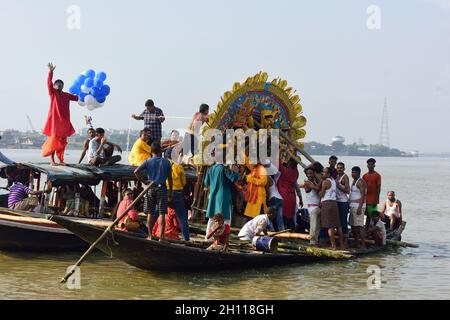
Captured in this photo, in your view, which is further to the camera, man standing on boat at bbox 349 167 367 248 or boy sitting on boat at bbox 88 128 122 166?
boy sitting on boat at bbox 88 128 122 166

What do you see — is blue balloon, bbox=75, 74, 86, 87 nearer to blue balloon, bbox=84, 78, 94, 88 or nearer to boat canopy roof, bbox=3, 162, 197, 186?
blue balloon, bbox=84, 78, 94, 88

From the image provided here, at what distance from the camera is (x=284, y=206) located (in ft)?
48.5

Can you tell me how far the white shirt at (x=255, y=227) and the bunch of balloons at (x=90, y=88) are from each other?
4483 millimetres

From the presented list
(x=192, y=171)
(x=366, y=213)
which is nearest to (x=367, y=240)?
(x=366, y=213)

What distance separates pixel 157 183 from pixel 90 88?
16.2 feet

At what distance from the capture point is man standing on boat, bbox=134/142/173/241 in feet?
38.4

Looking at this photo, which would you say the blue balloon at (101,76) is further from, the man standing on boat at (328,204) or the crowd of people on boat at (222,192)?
the man standing on boat at (328,204)

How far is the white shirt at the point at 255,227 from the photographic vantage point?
13.0m

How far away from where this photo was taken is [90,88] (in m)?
16.0

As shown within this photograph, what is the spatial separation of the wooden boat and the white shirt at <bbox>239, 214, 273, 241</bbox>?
2227 millimetres

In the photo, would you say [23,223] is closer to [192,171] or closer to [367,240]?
[192,171]

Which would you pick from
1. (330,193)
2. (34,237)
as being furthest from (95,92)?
(330,193)

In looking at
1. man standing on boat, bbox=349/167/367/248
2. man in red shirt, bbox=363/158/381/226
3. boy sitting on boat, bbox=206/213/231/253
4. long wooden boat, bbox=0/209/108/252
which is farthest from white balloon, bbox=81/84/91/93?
man in red shirt, bbox=363/158/381/226
